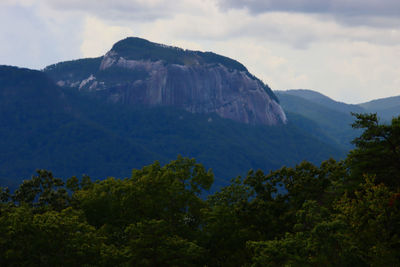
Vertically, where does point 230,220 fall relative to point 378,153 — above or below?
below

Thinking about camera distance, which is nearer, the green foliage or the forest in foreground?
the forest in foreground

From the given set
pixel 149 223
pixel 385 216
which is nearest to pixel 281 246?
pixel 385 216

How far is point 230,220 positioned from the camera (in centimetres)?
6650

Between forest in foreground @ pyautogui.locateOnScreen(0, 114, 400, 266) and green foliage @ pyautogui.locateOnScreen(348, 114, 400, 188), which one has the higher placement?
green foliage @ pyautogui.locateOnScreen(348, 114, 400, 188)

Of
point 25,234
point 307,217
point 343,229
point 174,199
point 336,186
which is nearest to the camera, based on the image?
point 343,229

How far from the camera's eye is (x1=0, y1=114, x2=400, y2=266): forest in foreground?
1919 inches

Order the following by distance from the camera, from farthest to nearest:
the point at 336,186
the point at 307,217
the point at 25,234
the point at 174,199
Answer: the point at 174,199 → the point at 336,186 → the point at 25,234 → the point at 307,217

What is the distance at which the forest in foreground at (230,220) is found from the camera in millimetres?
48750

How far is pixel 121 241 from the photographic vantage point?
6294 centimetres

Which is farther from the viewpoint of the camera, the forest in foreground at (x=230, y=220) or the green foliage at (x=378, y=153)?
the green foliage at (x=378, y=153)

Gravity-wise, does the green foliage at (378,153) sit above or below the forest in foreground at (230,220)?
above

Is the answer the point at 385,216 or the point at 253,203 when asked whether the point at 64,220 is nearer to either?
the point at 253,203

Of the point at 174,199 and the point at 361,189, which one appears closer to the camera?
the point at 361,189

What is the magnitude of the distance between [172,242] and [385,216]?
20.0 metres
